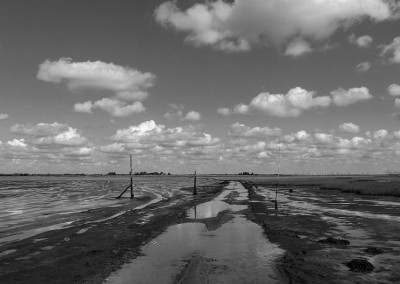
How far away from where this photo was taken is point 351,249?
675 inches

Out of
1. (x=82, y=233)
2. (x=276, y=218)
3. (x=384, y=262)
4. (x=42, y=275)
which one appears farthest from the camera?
(x=276, y=218)

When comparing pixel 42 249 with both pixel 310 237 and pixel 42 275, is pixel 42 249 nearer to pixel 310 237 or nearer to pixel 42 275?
pixel 42 275

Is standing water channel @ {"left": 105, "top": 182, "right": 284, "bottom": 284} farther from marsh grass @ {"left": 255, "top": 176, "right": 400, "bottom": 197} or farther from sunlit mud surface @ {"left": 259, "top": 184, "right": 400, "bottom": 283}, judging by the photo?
marsh grass @ {"left": 255, "top": 176, "right": 400, "bottom": 197}

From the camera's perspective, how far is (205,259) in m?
15.3

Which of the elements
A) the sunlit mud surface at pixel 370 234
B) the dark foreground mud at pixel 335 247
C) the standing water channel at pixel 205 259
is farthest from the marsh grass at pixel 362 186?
the standing water channel at pixel 205 259

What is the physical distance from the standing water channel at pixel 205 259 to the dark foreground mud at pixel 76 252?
3.03 ft

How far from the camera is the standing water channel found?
1260 cm

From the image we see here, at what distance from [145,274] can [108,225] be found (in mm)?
13349

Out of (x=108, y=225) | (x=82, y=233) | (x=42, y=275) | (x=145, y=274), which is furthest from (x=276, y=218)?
(x=42, y=275)

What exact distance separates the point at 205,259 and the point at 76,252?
20.4ft

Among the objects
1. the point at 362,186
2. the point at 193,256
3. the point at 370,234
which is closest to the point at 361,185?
the point at 362,186

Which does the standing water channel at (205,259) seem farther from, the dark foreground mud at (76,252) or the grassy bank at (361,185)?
the grassy bank at (361,185)

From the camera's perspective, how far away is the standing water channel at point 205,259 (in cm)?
1260

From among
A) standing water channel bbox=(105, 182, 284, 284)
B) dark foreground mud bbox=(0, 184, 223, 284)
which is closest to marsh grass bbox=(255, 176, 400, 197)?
standing water channel bbox=(105, 182, 284, 284)
